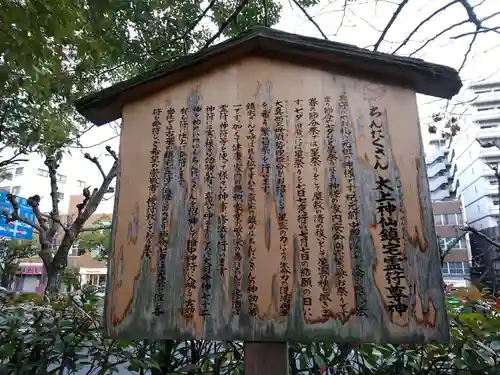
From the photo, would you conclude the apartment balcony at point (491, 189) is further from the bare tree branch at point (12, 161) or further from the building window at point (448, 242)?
the bare tree branch at point (12, 161)

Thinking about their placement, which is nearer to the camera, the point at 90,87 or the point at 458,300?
the point at 458,300

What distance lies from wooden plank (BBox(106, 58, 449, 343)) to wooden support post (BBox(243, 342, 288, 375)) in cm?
15

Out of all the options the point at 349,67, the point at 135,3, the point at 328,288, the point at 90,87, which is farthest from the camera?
the point at 90,87

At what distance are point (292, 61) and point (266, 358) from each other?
1.64 metres

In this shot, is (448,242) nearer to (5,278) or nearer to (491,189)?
(491,189)

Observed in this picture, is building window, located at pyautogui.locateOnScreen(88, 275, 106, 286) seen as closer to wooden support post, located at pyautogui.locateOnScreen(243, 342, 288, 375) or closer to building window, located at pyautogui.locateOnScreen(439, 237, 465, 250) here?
wooden support post, located at pyautogui.locateOnScreen(243, 342, 288, 375)

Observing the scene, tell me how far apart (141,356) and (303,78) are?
190 centimetres

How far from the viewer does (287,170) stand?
1.93 m

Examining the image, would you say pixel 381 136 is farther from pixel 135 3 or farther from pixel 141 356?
pixel 135 3

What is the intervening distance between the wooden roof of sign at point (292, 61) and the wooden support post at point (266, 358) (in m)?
1.54

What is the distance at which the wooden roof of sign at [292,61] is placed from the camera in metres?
1.92

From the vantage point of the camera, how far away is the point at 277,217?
1.85 metres

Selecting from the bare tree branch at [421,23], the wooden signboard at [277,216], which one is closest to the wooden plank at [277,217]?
the wooden signboard at [277,216]

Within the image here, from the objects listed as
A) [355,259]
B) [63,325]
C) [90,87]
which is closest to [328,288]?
[355,259]
